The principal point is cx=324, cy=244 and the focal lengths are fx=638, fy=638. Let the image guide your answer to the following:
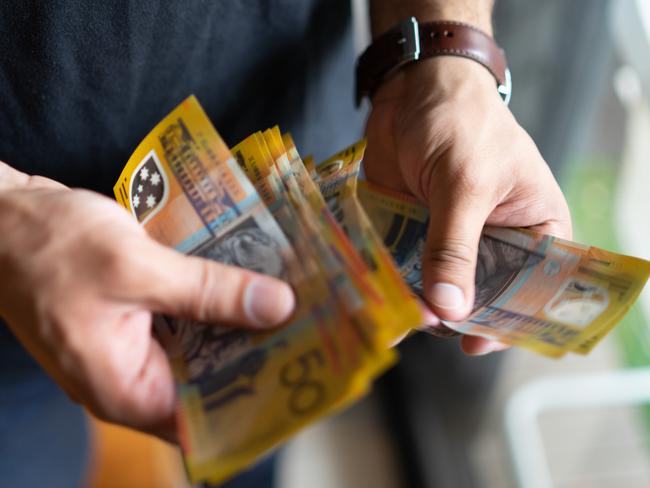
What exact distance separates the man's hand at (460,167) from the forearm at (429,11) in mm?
63

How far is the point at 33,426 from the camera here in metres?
0.94

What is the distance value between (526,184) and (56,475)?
2.87ft

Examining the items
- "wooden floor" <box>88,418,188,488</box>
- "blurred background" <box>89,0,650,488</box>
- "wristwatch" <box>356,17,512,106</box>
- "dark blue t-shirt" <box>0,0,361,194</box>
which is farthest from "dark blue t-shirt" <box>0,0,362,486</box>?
"wooden floor" <box>88,418,188,488</box>

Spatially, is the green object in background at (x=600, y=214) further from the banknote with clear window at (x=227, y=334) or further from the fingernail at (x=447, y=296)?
the banknote with clear window at (x=227, y=334)

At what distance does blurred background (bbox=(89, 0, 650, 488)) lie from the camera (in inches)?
44.4

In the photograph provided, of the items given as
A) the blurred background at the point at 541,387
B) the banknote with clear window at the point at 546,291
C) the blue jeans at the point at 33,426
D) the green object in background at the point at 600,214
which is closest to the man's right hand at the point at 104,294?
the banknote with clear window at the point at 546,291

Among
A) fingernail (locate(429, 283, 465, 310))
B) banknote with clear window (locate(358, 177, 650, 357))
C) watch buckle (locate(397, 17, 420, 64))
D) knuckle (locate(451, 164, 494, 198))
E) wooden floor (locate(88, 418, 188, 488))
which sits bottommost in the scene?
wooden floor (locate(88, 418, 188, 488))

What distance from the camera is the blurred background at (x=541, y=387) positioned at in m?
1.13

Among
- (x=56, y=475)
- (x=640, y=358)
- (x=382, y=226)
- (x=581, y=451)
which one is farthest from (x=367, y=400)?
(x=382, y=226)

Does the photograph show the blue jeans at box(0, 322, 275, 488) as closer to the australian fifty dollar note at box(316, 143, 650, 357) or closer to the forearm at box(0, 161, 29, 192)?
the forearm at box(0, 161, 29, 192)

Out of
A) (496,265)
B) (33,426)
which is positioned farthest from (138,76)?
(33,426)

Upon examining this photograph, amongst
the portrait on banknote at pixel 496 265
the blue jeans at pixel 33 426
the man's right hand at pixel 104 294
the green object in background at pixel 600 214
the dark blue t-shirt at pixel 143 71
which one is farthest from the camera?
the green object in background at pixel 600 214

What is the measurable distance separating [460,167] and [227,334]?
29 centimetres

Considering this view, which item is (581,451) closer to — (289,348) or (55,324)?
(289,348)
